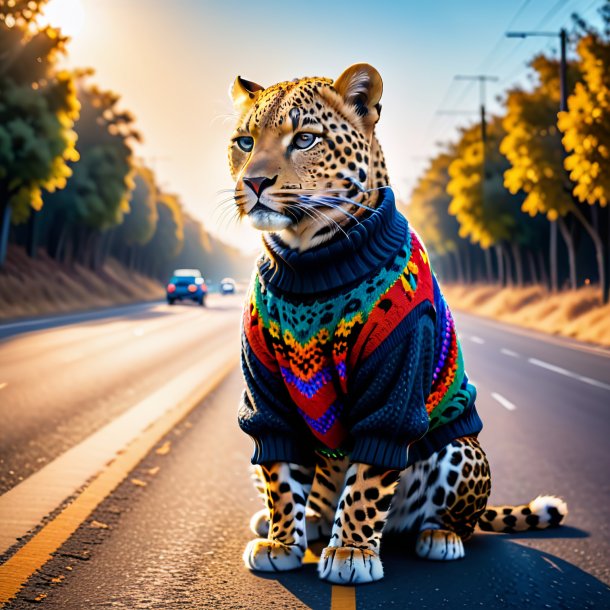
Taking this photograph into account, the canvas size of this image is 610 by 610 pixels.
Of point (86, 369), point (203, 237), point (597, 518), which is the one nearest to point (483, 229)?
point (86, 369)

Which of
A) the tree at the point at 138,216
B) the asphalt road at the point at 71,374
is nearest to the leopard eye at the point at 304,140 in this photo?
the asphalt road at the point at 71,374

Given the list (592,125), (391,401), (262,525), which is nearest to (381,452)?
(391,401)

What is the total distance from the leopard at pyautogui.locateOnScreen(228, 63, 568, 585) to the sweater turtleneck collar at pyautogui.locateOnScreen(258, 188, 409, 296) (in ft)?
0.10

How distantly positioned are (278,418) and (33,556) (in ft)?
5.45

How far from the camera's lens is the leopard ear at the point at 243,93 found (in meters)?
3.73

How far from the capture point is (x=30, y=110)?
3434cm

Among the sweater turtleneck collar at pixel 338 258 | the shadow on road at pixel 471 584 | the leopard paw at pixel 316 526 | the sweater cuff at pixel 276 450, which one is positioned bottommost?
the shadow on road at pixel 471 584

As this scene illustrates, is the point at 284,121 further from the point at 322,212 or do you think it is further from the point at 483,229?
the point at 483,229

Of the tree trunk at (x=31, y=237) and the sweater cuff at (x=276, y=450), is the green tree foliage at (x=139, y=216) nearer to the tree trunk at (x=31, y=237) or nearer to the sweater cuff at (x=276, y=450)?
the tree trunk at (x=31, y=237)

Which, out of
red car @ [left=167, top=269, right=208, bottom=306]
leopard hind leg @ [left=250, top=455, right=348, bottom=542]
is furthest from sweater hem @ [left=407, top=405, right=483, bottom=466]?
red car @ [left=167, top=269, right=208, bottom=306]

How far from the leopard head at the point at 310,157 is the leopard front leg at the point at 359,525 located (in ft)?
3.18

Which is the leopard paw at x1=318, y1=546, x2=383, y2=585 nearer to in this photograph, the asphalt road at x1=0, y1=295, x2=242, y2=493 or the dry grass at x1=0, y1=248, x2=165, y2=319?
the asphalt road at x1=0, y1=295, x2=242, y2=493

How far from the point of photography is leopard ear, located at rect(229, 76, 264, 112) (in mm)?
3727

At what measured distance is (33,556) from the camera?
4461mm
